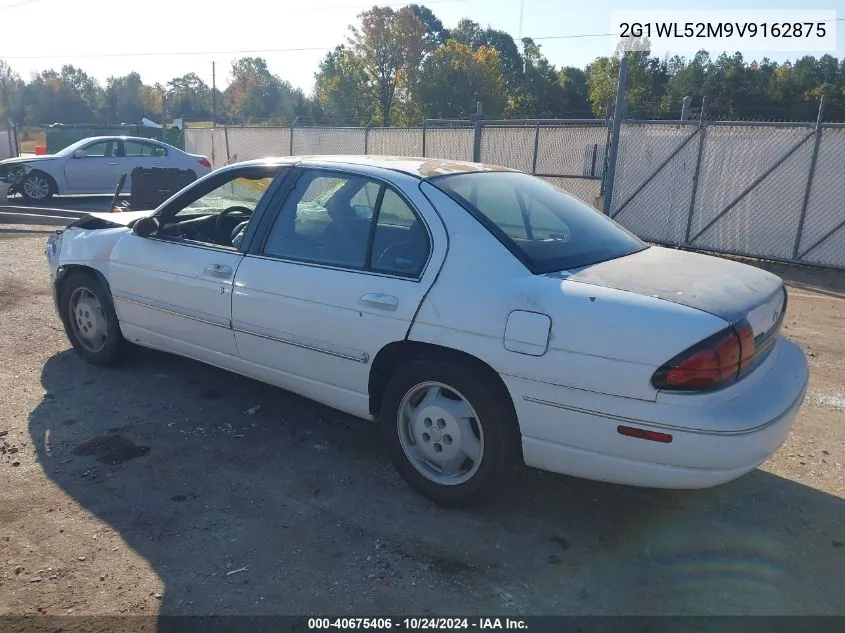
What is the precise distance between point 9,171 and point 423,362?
15089 millimetres

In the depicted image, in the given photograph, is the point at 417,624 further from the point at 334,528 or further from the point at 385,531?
the point at 334,528

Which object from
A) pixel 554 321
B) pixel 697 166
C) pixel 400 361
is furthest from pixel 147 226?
pixel 697 166

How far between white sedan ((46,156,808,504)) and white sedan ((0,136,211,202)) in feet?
39.6

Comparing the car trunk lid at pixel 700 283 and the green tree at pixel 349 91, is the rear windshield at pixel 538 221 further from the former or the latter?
the green tree at pixel 349 91

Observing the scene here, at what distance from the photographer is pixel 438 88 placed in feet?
186

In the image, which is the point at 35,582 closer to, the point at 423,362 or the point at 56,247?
the point at 423,362

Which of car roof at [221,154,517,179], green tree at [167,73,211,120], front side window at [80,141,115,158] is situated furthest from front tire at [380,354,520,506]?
green tree at [167,73,211,120]

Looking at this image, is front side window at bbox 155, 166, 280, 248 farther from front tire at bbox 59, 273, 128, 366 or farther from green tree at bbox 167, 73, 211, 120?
green tree at bbox 167, 73, 211, 120

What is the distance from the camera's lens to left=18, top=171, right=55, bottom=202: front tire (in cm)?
1510

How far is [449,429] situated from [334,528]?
0.69m

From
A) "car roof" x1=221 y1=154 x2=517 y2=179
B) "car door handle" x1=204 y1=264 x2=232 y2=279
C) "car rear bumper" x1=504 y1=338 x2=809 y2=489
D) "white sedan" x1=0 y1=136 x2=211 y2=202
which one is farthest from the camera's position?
"white sedan" x1=0 y1=136 x2=211 y2=202

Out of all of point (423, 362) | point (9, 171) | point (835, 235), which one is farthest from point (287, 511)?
point (9, 171)

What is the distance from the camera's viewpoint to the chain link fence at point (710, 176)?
9492mm

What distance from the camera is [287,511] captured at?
130 inches
